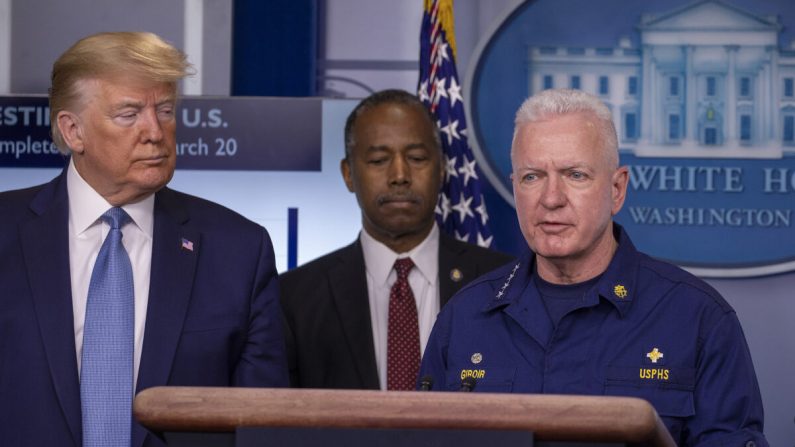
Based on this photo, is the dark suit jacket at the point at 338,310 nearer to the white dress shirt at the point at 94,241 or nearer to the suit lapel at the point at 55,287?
the white dress shirt at the point at 94,241

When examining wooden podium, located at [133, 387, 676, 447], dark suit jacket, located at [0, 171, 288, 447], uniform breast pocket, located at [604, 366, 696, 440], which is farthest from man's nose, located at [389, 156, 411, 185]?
wooden podium, located at [133, 387, 676, 447]

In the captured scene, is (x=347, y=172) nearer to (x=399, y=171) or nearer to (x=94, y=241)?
(x=399, y=171)

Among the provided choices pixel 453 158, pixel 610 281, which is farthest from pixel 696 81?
pixel 610 281

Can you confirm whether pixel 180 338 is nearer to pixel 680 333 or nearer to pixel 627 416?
pixel 680 333

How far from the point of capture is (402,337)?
12.3ft

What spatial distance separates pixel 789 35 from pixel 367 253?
1.97 metres

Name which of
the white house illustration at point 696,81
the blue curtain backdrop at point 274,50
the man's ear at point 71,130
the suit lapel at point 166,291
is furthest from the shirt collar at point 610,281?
the blue curtain backdrop at point 274,50

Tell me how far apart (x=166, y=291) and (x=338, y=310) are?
1134 mm

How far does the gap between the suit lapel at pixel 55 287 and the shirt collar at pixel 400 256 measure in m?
1.30

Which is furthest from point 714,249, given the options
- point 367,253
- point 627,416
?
point 627,416

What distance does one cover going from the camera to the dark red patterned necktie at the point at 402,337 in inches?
146

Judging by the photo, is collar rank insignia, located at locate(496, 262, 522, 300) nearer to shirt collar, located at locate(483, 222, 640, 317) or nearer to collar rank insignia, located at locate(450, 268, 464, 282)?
shirt collar, located at locate(483, 222, 640, 317)

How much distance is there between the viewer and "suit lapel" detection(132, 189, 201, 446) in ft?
8.72

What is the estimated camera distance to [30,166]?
173 inches
